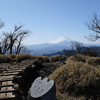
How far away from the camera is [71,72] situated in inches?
203

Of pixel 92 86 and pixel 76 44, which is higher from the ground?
pixel 76 44

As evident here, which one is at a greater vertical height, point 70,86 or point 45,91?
point 45,91

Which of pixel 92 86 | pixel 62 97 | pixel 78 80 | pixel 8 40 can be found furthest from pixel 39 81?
pixel 8 40

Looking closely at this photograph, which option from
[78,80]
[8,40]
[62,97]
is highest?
[8,40]

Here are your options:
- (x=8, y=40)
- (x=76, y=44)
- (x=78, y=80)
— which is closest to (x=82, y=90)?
(x=78, y=80)

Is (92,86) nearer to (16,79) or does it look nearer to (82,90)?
(82,90)

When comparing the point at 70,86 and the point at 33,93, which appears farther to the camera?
the point at 70,86

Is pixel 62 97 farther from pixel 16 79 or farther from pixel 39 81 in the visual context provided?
→ pixel 16 79

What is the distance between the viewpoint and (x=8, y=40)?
22844 mm

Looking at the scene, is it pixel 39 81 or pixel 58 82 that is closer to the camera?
pixel 39 81

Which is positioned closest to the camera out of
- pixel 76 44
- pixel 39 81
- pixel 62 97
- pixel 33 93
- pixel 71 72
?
pixel 33 93

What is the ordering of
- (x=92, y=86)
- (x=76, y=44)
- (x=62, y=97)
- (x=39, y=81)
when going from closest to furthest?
(x=39, y=81) < (x=62, y=97) < (x=92, y=86) < (x=76, y=44)

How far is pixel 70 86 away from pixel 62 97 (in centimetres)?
66

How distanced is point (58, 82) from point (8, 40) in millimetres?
20125
